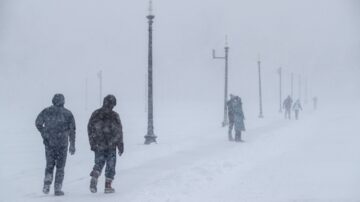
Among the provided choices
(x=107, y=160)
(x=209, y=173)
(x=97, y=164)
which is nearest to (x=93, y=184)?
(x=97, y=164)

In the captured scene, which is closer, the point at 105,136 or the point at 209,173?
the point at 105,136

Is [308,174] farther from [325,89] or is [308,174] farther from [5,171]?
[325,89]

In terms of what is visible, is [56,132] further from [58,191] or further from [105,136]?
[58,191]

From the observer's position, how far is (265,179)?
443 inches

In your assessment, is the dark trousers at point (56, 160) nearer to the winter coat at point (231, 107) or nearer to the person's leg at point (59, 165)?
the person's leg at point (59, 165)

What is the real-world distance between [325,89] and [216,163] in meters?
189

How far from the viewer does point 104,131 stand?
9.49 meters

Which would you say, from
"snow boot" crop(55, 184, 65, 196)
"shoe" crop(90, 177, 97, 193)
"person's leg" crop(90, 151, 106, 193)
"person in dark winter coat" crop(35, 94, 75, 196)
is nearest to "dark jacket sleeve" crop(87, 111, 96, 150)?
"person's leg" crop(90, 151, 106, 193)

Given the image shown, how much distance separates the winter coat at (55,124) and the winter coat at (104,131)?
14.9 inches

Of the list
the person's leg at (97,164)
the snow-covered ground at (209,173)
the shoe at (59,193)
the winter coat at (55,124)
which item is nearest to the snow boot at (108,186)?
the snow-covered ground at (209,173)

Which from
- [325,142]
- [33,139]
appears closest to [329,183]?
[325,142]

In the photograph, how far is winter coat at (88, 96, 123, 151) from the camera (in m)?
9.47

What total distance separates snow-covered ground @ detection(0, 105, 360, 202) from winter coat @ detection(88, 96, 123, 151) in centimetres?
89

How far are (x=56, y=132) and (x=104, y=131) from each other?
806 mm
